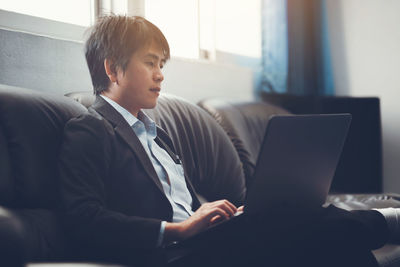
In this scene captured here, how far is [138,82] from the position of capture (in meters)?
1.24

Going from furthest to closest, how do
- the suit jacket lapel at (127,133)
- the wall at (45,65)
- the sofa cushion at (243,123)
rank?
the sofa cushion at (243,123) → the wall at (45,65) → the suit jacket lapel at (127,133)

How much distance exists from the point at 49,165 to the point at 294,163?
53cm

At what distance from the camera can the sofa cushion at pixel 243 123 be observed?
1.94 meters

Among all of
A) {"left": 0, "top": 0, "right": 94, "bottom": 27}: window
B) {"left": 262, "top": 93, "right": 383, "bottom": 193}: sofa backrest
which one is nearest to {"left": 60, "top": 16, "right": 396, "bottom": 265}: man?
{"left": 0, "top": 0, "right": 94, "bottom": 27}: window

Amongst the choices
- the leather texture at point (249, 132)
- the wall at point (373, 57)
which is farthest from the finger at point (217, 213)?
the wall at point (373, 57)

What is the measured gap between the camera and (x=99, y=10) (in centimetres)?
194

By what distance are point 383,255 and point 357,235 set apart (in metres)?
0.38

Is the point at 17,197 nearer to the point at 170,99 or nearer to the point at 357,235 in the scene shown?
the point at 357,235

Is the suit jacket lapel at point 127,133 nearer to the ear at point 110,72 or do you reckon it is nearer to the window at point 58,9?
the ear at point 110,72

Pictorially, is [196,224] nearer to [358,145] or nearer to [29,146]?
[29,146]

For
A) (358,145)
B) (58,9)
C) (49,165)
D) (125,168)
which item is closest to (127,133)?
(125,168)

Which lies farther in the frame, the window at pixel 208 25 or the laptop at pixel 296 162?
the window at pixel 208 25

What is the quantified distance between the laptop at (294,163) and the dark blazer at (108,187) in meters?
0.13

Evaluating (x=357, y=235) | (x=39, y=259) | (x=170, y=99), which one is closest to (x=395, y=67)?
(x=170, y=99)
